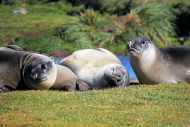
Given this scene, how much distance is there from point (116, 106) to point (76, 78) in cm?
267

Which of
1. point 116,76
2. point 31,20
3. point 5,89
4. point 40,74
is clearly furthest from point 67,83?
point 31,20

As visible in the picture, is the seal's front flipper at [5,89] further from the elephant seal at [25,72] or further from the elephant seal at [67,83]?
the elephant seal at [67,83]

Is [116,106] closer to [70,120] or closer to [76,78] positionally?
[70,120]

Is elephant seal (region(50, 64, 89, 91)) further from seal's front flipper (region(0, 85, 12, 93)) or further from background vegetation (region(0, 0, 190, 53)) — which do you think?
background vegetation (region(0, 0, 190, 53))

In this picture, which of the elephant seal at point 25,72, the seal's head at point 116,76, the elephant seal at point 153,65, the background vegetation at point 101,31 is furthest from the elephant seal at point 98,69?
the background vegetation at point 101,31

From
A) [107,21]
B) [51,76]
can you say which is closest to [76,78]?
[51,76]

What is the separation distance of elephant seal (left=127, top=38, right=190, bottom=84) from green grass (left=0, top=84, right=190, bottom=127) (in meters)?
0.95

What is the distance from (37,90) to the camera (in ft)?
36.3

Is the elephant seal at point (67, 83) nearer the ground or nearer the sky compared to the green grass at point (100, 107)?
nearer the ground

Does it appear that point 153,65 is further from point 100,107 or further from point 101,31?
point 101,31

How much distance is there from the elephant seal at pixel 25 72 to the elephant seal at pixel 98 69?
112 centimetres

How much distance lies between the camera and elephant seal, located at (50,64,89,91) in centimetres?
1167

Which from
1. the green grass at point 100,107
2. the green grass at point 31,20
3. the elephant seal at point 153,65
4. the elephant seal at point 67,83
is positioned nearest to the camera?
the green grass at point 100,107

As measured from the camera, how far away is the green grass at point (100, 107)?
845cm
